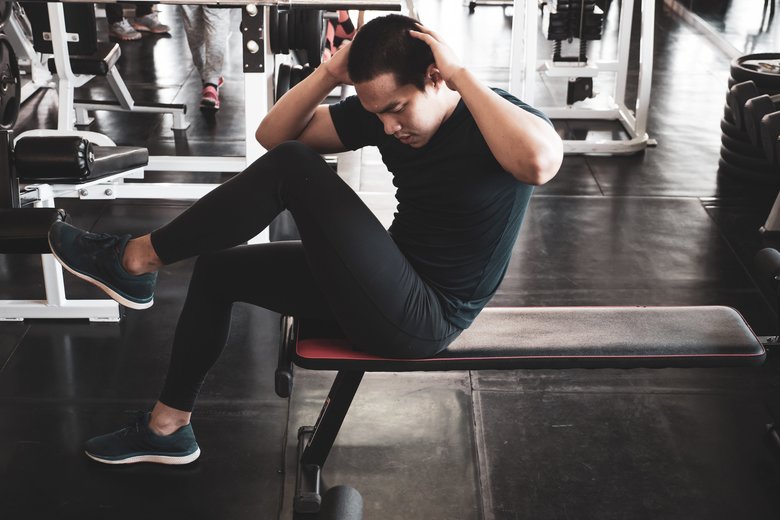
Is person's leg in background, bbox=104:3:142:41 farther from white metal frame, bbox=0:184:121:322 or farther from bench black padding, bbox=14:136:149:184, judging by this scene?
bench black padding, bbox=14:136:149:184

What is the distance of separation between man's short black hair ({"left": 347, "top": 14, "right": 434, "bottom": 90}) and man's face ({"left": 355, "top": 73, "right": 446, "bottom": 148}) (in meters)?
0.01

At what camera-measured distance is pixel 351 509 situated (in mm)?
1282

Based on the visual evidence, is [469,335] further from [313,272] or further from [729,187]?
[729,187]

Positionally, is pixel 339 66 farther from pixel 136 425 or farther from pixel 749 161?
pixel 749 161

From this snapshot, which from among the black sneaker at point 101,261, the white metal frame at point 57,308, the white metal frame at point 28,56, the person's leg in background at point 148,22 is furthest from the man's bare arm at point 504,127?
the person's leg in background at point 148,22

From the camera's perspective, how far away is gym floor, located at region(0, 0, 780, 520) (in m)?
1.79

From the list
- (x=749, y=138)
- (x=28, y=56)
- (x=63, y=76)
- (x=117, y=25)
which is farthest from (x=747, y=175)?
(x=117, y=25)

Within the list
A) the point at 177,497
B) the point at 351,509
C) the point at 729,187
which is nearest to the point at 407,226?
the point at 351,509

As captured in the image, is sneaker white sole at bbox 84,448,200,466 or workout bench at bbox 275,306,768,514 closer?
workout bench at bbox 275,306,768,514

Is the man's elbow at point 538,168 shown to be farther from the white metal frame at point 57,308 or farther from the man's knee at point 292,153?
the white metal frame at point 57,308

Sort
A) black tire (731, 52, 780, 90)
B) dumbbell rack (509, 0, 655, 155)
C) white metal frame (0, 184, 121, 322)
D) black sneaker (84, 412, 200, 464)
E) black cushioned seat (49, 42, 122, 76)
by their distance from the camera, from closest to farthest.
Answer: black sneaker (84, 412, 200, 464) < white metal frame (0, 184, 121, 322) < black tire (731, 52, 780, 90) < black cushioned seat (49, 42, 122, 76) < dumbbell rack (509, 0, 655, 155)

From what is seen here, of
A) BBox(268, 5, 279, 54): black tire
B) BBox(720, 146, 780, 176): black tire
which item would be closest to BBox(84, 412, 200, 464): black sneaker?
BBox(268, 5, 279, 54): black tire

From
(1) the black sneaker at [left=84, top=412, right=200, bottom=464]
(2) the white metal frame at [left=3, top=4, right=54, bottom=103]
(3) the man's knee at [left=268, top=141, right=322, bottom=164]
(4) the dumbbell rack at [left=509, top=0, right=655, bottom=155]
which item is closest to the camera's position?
(3) the man's knee at [left=268, top=141, right=322, bottom=164]

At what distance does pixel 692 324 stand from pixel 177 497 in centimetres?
106
